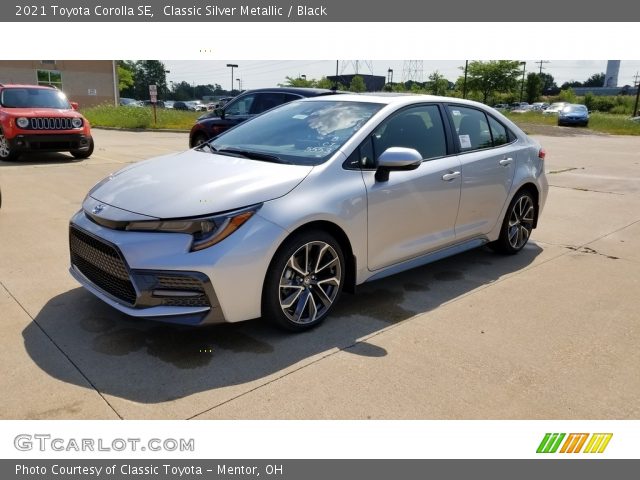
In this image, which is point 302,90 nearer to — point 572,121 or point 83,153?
point 83,153

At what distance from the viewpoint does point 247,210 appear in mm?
3193

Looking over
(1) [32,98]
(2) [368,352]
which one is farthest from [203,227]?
(1) [32,98]

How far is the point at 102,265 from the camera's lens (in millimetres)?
3369

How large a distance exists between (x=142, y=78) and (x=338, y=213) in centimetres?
13369

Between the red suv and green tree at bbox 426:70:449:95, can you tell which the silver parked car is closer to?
the red suv

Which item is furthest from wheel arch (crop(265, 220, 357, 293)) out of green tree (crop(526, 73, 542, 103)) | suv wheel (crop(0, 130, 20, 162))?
green tree (crop(526, 73, 542, 103))

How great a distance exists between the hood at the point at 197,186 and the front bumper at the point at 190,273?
168mm

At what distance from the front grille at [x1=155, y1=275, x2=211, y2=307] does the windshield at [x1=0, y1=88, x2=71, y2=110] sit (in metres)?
10.3

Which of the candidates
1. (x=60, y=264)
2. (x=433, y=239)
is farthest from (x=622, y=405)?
(x=60, y=264)

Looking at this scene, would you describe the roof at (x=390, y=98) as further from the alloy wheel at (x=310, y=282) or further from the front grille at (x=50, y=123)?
the front grille at (x=50, y=123)

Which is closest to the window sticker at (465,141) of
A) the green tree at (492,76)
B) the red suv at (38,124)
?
the red suv at (38,124)

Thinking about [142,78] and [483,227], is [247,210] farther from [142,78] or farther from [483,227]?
[142,78]

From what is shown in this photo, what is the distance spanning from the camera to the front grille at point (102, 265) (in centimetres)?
321

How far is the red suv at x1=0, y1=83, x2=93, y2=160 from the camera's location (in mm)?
10766
